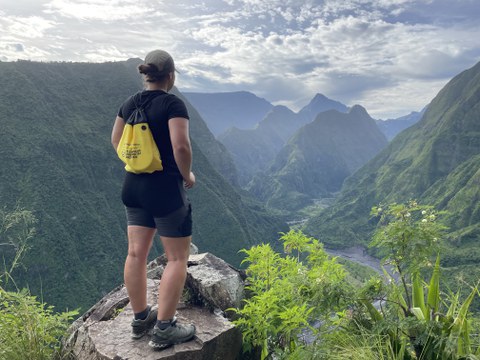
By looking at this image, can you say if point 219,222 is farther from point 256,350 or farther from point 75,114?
Answer: point 256,350

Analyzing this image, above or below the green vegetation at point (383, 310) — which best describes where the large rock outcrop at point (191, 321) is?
below

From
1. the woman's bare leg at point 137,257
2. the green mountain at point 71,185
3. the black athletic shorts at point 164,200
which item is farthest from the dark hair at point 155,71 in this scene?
the green mountain at point 71,185

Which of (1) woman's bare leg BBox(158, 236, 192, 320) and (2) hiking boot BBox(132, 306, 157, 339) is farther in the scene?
(2) hiking boot BBox(132, 306, 157, 339)

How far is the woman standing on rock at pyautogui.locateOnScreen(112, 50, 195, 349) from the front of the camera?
3.76 meters

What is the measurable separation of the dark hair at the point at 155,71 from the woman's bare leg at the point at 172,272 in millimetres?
1802

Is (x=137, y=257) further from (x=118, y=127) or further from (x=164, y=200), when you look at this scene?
(x=118, y=127)

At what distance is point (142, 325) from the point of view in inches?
173

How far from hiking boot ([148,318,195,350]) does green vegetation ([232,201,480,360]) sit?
82cm

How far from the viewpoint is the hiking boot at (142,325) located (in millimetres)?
4387

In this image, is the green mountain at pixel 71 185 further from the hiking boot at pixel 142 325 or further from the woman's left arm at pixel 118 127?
the woman's left arm at pixel 118 127

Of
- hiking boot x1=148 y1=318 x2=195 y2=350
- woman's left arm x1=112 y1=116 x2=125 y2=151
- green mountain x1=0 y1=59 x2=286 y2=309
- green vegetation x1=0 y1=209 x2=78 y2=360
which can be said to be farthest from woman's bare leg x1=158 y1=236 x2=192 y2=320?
green mountain x1=0 y1=59 x2=286 y2=309

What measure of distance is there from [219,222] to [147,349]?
442 ft

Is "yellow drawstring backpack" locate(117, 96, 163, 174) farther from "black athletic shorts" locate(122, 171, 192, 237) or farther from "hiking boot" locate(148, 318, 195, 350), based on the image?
"hiking boot" locate(148, 318, 195, 350)

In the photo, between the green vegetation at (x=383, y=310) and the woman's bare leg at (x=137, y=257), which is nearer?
the green vegetation at (x=383, y=310)
